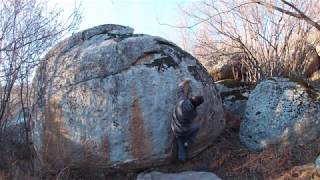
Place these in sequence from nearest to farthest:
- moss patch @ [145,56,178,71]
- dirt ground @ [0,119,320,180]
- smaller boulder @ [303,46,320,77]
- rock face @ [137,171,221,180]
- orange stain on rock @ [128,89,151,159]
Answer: dirt ground @ [0,119,320,180]
rock face @ [137,171,221,180]
orange stain on rock @ [128,89,151,159]
moss patch @ [145,56,178,71]
smaller boulder @ [303,46,320,77]

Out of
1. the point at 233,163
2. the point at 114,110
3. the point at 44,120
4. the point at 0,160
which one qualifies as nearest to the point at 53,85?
the point at 44,120

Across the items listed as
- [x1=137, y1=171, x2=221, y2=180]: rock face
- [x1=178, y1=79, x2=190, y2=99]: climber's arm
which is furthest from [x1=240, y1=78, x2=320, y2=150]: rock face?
[x1=178, y1=79, x2=190, y2=99]: climber's arm

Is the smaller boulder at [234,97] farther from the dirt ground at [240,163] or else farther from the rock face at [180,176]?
the rock face at [180,176]

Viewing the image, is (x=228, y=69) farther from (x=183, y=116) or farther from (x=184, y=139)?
(x=183, y=116)

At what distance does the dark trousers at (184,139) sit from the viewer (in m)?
8.28

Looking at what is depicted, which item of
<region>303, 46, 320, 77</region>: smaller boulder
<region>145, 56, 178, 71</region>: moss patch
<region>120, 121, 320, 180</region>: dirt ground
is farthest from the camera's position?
<region>303, 46, 320, 77</region>: smaller boulder

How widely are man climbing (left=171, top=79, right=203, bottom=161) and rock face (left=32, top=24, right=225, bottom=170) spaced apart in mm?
176

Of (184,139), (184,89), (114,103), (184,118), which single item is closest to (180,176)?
(184,139)

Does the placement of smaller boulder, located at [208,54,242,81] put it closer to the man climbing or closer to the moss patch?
the moss patch

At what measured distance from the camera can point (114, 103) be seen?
8.25 meters

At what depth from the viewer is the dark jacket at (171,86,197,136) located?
8039 mm

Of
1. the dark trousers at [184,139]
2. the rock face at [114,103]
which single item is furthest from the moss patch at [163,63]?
the dark trousers at [184,139]

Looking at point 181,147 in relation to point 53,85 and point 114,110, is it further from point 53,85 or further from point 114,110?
point 53,85

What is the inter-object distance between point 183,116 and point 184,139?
1.56ft
